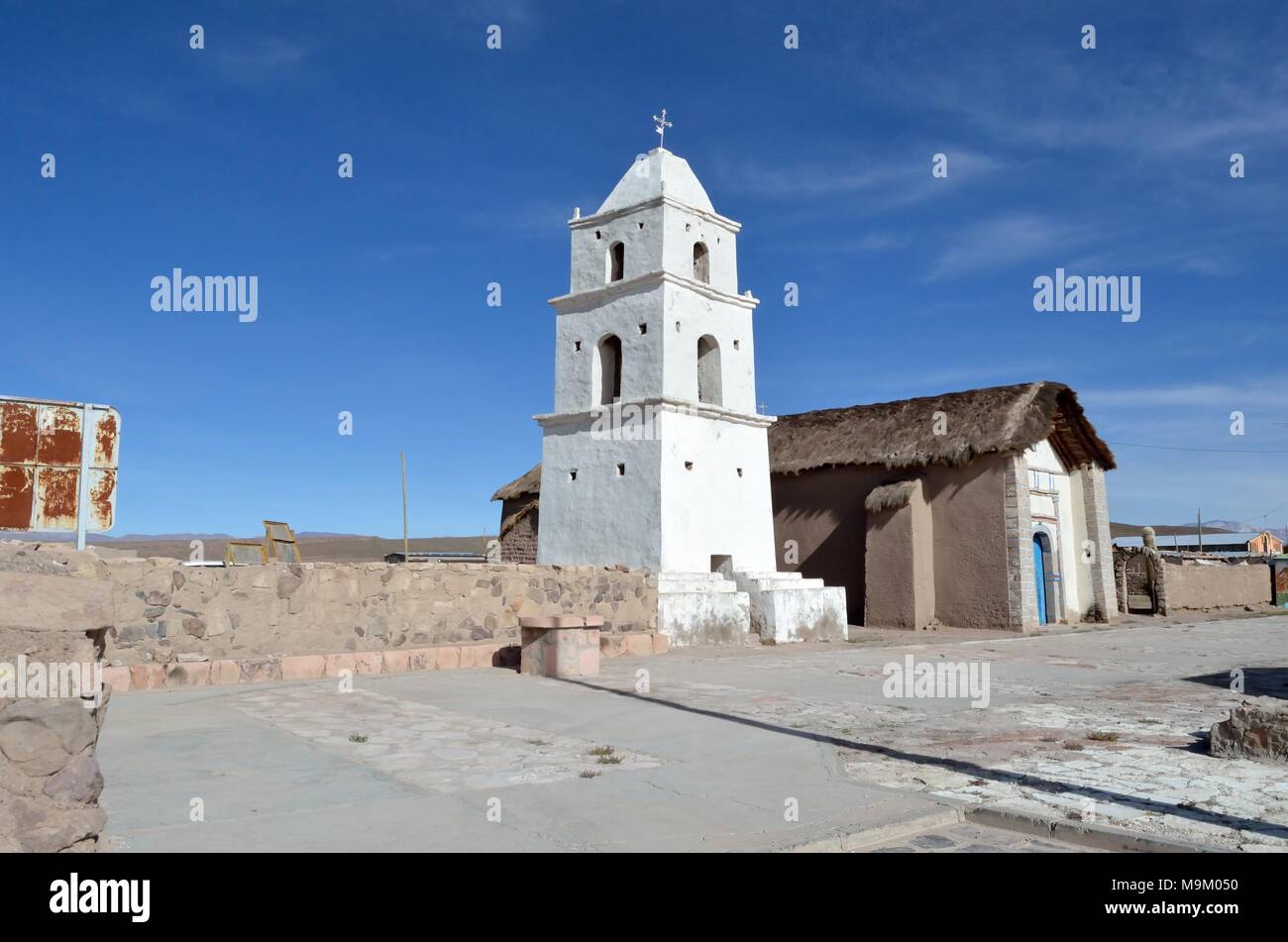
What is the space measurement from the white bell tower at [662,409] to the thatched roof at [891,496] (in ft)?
12.5

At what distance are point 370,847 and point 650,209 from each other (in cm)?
1643

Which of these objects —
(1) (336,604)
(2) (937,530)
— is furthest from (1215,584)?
(1) (336,604)

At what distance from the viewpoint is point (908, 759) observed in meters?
6.13

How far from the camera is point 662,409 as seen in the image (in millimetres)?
17734

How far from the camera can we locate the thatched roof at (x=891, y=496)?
2203 centimetres

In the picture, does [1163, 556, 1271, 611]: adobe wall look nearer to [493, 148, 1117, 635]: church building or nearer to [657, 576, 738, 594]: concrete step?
[493, 148, 1117, 635]: church building

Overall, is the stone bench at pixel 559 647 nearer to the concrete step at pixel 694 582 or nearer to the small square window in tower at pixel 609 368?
the concrete step at pixel 694 582

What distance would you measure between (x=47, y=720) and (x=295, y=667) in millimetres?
7074

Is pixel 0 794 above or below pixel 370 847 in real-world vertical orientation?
above

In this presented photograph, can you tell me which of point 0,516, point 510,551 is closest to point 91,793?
point 0,516

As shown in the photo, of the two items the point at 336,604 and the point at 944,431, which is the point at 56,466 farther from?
the point at 944,431

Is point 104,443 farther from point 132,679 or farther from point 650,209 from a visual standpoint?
point 650,209

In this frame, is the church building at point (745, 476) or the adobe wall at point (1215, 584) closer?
the church building at point (745, 476)

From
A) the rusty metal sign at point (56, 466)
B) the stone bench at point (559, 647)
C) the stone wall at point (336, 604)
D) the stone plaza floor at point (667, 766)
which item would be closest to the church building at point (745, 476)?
the stone wall at point (336, 604)
